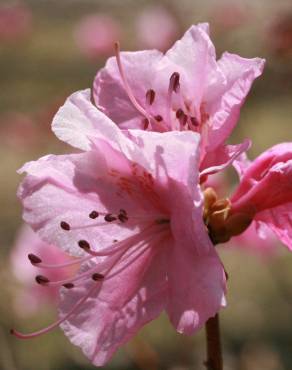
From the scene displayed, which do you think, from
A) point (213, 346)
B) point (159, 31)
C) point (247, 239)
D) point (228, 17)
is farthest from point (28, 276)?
point (228, 17)

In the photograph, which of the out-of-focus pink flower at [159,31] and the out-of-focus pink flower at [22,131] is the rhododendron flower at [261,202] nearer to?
the out-of-focus pink flower at [22,131]

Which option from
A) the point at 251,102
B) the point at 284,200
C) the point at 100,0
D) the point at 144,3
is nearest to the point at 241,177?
the point at 284,200

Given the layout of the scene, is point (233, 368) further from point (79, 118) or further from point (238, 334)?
point (79, 118)

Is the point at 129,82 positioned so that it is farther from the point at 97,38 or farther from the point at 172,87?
the point at 97,38

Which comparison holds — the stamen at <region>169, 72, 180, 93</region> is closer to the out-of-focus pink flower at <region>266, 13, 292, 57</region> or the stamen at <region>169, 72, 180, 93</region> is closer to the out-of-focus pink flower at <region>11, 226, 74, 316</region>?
the out-of-focus pink flower at <region>11, 226, 74, 316</region>

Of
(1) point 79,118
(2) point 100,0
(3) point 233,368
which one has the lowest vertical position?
(2) point 100,0
